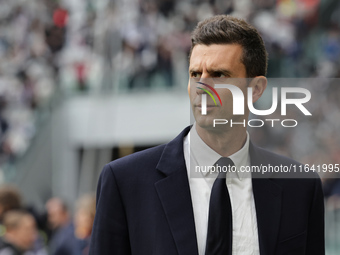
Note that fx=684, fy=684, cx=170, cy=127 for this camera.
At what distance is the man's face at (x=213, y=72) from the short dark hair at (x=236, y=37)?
0.02m

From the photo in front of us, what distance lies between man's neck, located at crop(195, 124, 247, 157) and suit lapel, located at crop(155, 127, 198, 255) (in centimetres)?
9

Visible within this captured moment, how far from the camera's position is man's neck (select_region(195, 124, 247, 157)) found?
6.35 feet

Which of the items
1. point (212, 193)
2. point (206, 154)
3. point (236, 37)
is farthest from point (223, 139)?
point (236, 37)

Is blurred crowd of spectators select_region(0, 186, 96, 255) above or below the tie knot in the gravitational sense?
below

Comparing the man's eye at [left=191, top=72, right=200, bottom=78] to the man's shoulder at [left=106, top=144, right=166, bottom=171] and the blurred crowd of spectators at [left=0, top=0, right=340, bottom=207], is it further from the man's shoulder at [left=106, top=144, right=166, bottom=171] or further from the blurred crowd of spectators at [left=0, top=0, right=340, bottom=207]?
the blurred crowd of spectators at [left=0, top=0, right=340, bottom=207]

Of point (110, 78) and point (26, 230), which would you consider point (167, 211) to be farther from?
point (110, 78)

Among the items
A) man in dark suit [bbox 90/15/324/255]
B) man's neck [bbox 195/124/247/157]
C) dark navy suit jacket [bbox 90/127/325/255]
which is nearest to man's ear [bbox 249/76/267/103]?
man in dark suit [bbox 90/15/324/255]

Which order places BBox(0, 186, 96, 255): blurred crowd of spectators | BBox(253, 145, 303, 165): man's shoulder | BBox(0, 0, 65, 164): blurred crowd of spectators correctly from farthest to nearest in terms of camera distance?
1. BBox(0, 0, 65, 164): blurred crowd of spectators
2. BBox(0, 186, 96, 255): blurred crowd of spectators
3. BBox(253, 145, 303, 165): man's shoulder

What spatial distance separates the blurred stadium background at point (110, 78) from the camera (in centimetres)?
1084

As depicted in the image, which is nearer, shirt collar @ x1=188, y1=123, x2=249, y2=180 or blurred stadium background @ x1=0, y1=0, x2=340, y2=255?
shirt collar @ x1=188, y1=123, x2=249, y2=180

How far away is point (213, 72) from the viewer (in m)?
1.82

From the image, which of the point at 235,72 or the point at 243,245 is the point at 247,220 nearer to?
the point at 243,245

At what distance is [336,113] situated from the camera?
28.2 feet

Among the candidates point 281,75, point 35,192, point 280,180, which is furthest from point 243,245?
point 35,192
